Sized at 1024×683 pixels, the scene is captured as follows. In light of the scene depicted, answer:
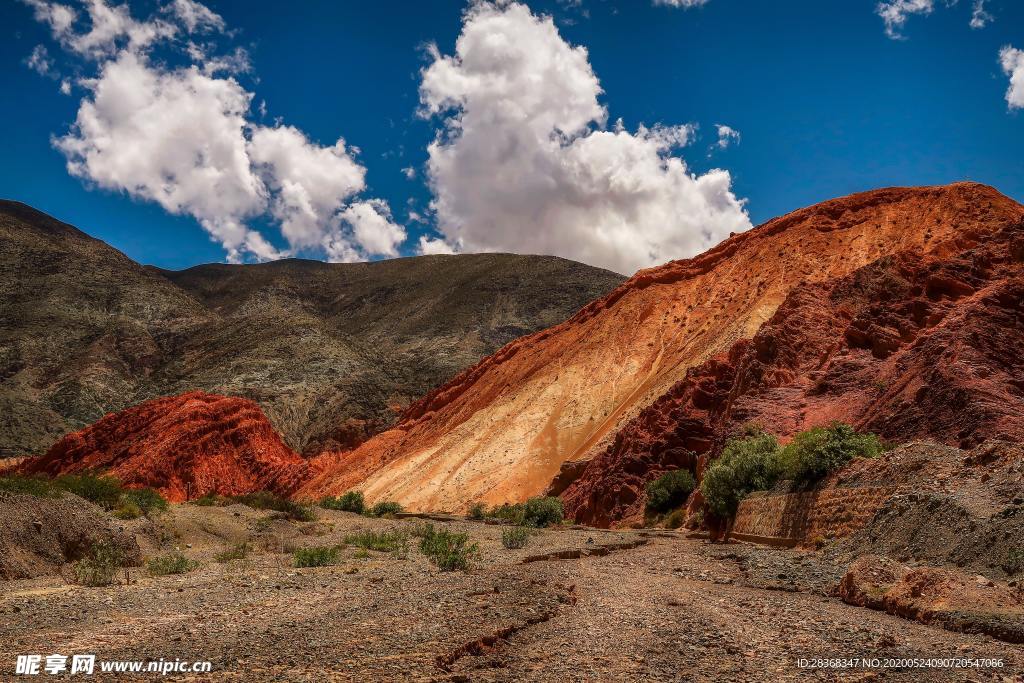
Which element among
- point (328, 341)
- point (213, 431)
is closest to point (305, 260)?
point (328, 341)

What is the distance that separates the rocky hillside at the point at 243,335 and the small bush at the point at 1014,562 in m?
67.4

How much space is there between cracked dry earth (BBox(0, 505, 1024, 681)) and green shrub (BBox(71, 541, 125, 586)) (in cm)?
42

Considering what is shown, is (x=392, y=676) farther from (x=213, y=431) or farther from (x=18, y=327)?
(x=18, y=327)

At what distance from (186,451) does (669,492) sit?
4546 centimetres

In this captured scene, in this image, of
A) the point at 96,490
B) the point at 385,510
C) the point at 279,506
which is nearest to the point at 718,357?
the point at 385,510

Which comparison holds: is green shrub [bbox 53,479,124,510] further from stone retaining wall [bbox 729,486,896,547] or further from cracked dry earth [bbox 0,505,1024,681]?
stone retaining wall [bbox 729,486,896,547]

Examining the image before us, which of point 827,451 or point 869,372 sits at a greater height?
point 869,372

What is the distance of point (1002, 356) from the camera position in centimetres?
2100

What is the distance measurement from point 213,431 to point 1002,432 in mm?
59754

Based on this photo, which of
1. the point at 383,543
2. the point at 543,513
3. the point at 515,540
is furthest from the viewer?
the point at 543,513

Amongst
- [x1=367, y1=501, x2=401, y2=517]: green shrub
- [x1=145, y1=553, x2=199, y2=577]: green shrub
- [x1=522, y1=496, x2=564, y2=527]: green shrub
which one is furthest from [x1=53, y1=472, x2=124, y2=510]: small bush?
[x1=367, y1=501, x2=401, y2=517]: green shrub

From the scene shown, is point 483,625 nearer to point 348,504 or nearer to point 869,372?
point 869,372

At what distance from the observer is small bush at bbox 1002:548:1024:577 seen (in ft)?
30.3

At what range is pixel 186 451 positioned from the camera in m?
59.5
